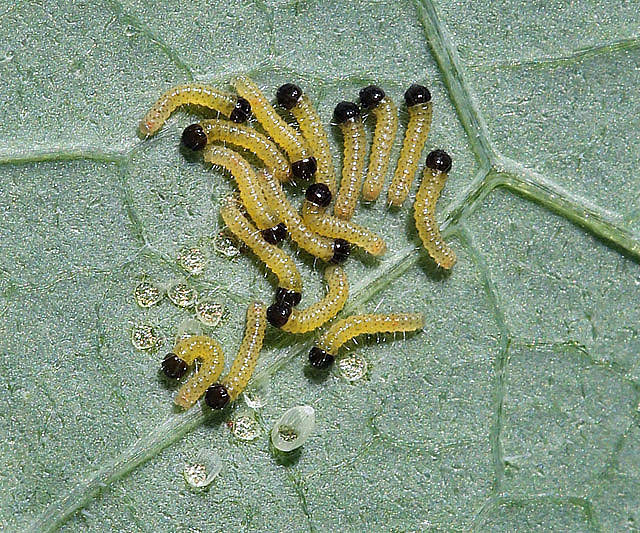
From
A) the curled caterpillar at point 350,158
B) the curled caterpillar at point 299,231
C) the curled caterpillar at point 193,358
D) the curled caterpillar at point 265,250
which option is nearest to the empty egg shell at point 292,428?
the curled caterpillar at point 193,358

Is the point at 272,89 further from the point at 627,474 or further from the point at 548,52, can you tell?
the point at 627,474

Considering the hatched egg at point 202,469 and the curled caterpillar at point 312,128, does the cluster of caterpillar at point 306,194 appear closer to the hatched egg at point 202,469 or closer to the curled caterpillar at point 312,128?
the curled caterpillar at point 312,128

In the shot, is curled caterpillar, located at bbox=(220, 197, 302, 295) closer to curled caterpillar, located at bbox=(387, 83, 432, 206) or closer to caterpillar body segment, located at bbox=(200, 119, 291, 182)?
caterpillar body segment, located at bbox=(200, 119, 291, 182)

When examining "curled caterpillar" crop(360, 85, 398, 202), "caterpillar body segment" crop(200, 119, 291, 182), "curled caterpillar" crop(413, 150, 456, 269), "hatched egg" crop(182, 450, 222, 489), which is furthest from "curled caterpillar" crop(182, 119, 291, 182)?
"hatched egg" crop(182, 450, 222, 489)

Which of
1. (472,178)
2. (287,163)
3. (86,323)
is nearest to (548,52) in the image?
(472,178)

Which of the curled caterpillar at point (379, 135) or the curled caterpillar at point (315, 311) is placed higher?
the curled caterpillar at point (379, 135)

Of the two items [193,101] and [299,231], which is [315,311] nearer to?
[299,231]
